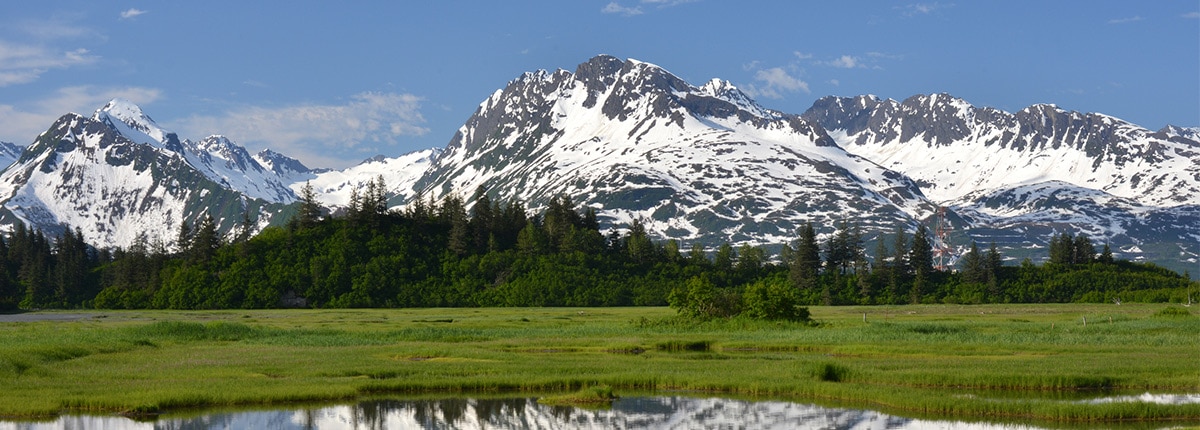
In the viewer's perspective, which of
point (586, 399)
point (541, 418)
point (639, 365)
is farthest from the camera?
point (639, 365)

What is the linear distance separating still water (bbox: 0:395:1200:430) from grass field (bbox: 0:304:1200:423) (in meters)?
2.63

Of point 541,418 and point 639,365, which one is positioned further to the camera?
point 639,365

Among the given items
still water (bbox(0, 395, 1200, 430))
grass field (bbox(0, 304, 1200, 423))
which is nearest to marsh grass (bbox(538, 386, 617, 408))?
still water (bbox(0, 395, 1200, 430))

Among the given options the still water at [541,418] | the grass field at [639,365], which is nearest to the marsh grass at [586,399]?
the still water at [541,418]

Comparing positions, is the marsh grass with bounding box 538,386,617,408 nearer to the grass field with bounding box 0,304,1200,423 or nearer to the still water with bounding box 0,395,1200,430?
the still water with bounding box 0,395,1200,430

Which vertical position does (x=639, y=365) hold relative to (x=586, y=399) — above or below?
above

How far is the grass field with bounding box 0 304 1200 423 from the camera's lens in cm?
6575

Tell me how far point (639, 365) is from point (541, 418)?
23.4 m

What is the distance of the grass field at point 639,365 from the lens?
216 feet

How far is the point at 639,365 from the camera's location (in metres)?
84.7

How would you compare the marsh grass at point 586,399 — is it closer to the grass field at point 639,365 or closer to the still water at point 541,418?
the still water at point 541,418

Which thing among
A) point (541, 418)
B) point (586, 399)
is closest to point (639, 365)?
point (586, 399)

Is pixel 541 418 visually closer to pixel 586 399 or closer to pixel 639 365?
pixel 586 399

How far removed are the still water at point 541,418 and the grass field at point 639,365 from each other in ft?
8.64
